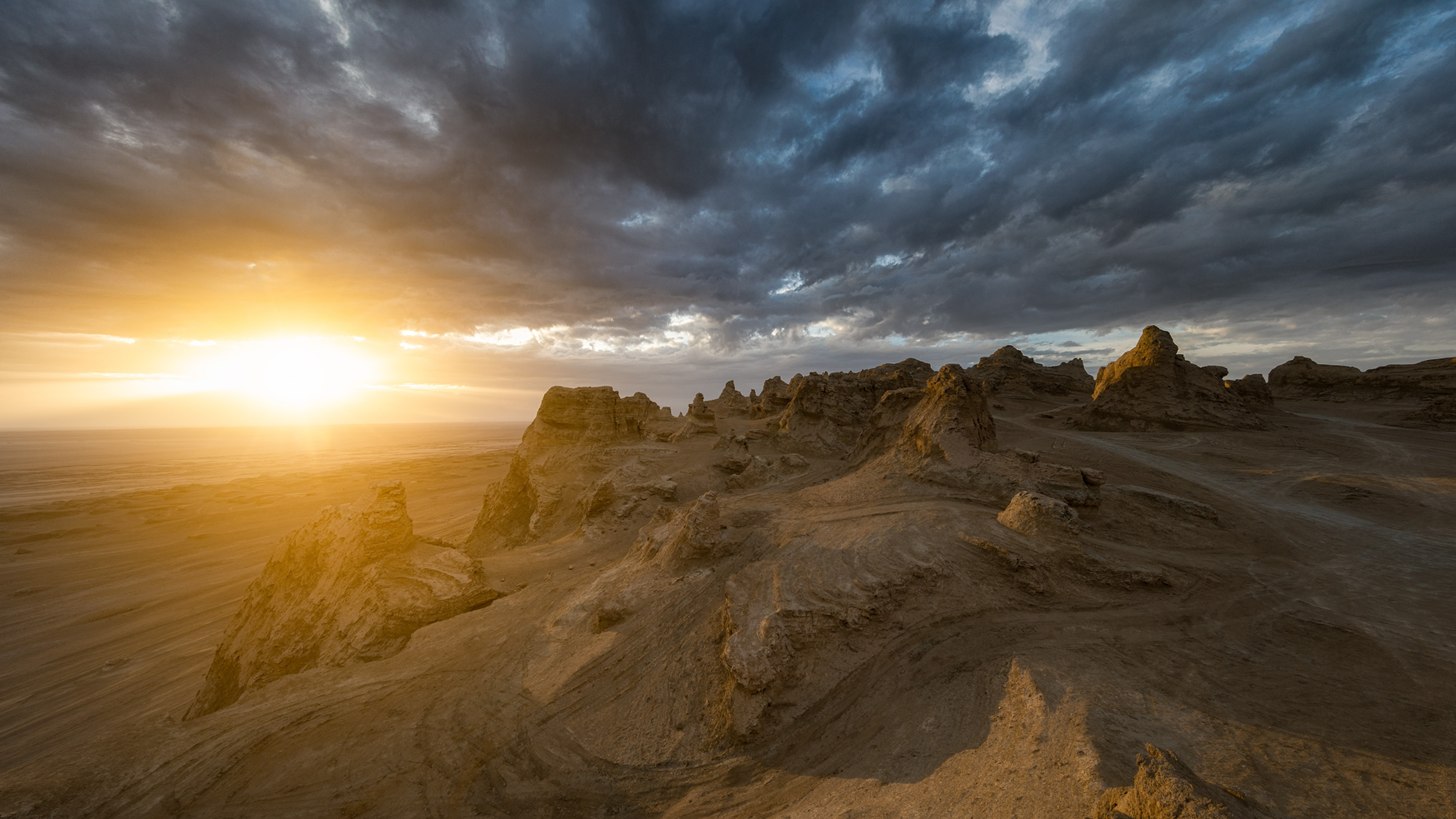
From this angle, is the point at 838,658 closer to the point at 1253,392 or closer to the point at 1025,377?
the point at 1253,392

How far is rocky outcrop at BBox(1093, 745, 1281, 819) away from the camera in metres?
3.96

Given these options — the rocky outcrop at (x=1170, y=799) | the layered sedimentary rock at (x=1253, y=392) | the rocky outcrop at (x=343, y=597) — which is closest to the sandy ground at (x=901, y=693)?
the rocky outcrop at (x=1170, y=799)

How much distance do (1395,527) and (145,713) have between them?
36.7 meters

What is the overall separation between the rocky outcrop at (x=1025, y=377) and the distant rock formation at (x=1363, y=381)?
1502cm

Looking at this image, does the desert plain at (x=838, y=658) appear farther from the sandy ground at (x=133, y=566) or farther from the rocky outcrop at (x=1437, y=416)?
the rocky outcrop at (x=1437, y=416)

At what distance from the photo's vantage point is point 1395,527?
13.7 m

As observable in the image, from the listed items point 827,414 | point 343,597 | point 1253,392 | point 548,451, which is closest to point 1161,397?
point 1253,392

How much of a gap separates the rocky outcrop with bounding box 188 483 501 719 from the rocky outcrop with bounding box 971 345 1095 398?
156 feet

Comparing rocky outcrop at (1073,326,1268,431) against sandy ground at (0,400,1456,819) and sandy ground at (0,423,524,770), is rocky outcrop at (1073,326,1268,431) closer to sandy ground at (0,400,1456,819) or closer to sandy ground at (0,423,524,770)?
sandy ground at (0,400,1456,819)

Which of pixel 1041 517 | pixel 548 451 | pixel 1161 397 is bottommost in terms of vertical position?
pixel 1041 517

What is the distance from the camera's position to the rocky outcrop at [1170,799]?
13.0ft

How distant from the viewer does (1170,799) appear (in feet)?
13.2

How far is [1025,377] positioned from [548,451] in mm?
48415

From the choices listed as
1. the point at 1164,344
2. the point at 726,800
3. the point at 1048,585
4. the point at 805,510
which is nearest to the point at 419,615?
the point at 726,800
